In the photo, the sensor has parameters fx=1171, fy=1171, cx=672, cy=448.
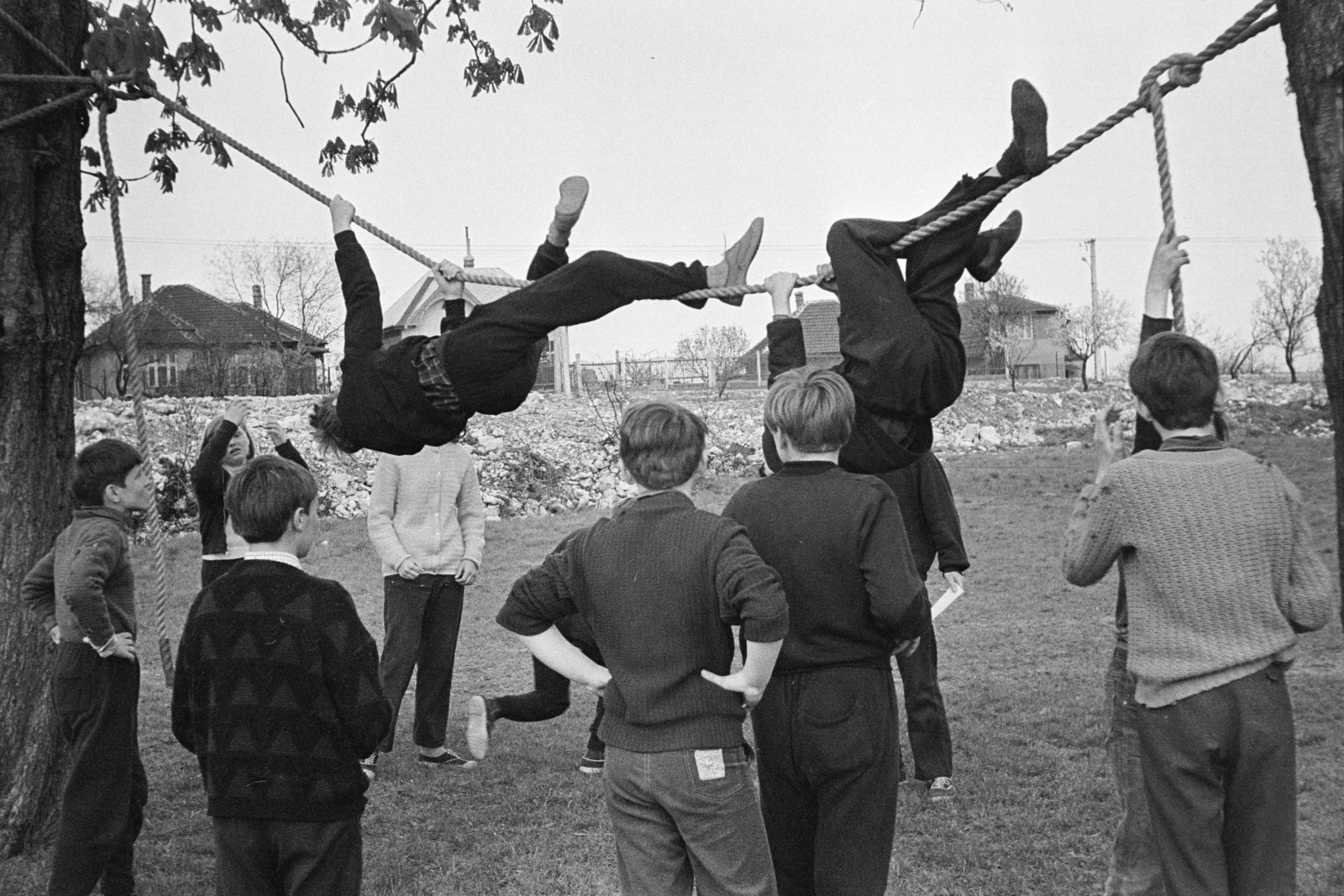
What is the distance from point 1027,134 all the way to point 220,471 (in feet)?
12.1

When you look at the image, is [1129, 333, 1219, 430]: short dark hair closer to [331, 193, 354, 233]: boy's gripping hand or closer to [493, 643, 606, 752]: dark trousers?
[493, 643, 606, 752]: dark trousers

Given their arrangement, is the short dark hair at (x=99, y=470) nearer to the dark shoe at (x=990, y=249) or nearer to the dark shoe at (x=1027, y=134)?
the dark shoe at (x=990, y=249)

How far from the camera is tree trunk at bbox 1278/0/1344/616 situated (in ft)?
8.73

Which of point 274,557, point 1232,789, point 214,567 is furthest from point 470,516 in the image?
point 1232,789

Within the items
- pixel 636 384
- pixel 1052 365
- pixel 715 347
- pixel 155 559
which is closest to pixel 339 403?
pixel 155 559

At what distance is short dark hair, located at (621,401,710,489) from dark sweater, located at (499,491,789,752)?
0.09 metres

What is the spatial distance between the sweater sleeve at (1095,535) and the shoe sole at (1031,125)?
3.23 ft

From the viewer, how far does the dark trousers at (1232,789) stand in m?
2.86

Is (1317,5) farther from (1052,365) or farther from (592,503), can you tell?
(1052,365)

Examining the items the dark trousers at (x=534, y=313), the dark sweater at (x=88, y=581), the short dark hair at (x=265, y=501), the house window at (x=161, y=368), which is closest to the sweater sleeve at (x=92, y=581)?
the dark sweater at (x=88, y=581)

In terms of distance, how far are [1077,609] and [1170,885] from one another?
7.40m

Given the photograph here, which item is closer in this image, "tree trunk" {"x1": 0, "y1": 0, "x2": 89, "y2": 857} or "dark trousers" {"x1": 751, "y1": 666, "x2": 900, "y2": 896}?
"dark trousers" {"x1": 751, "y1": 666, "x2": 900, "y2": 896}

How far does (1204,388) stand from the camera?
2990 mm

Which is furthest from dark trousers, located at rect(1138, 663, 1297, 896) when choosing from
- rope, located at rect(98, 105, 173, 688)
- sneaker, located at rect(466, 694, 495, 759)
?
rope, located at rect(98, 105, 173, 688)
